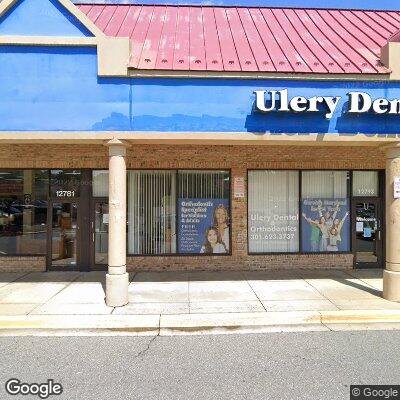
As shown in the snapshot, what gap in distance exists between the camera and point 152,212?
436 inches

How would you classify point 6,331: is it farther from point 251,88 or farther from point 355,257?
point 355,257

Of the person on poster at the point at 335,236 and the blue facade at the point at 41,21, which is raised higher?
the blue facade at the point at 41,21

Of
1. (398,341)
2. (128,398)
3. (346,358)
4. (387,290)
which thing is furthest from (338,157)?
(128,398)

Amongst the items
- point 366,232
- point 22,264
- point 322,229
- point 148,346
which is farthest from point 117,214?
point 366,232

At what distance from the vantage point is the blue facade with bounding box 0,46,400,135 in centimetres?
775

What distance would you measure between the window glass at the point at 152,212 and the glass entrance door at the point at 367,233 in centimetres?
583

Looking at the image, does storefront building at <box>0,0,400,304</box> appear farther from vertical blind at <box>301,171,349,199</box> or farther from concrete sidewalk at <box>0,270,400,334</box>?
concrete sidewalk at <box>0,270,400,334</box>

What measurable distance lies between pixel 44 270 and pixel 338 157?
969cm

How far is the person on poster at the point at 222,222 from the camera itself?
434 inches

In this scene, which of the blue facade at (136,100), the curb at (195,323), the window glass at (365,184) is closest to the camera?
the curb at (195,323)

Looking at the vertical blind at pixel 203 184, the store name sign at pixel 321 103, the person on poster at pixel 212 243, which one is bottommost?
the person on poster at pixel 212 243

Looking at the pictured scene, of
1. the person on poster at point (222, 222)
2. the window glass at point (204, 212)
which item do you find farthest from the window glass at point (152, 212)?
the person on poster at point (222, 222)

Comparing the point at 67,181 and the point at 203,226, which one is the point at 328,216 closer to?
the point at 203,226

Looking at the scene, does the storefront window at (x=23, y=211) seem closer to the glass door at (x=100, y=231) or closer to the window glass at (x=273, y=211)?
the glass door at (x=100, y=231)
